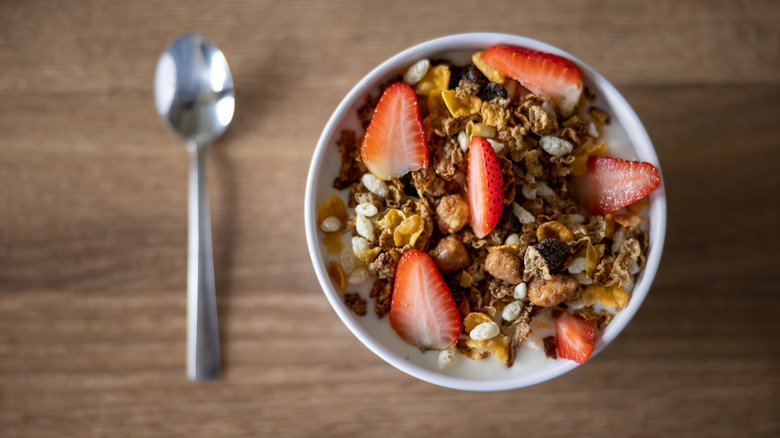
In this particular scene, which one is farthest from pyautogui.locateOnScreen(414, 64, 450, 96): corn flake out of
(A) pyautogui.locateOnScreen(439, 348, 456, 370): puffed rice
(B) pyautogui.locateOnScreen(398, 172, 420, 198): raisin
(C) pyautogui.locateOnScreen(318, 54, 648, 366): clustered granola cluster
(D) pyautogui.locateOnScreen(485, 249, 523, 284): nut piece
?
(A) pyautogui.locateOnScreen(439, 348, 456, 370): puffed rice

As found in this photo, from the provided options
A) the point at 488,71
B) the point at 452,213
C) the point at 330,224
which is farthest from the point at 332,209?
the point at 488,71

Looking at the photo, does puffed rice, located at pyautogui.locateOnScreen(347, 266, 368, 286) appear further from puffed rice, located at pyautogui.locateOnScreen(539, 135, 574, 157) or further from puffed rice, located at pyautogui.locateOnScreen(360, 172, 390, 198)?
puffed rice, located at pyautogui.locateOnScreen(539, 135, 574, 157)

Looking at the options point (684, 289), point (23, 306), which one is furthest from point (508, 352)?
point (23, 306)

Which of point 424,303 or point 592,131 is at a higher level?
point 592,131

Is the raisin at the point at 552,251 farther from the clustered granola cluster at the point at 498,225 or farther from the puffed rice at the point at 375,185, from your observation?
the puffed rice at the point at 375,185

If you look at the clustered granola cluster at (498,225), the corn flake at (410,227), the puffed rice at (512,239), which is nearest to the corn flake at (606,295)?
the clustered granola cluster at (498,225)

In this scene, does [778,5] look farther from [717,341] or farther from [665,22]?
[717,341]

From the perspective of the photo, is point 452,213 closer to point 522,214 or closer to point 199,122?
point 522,214
